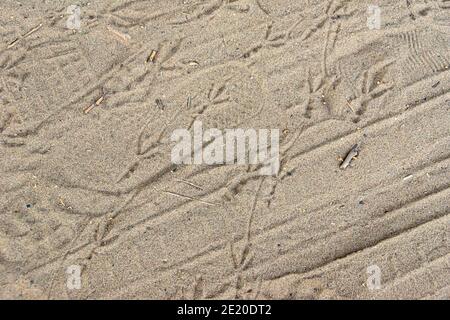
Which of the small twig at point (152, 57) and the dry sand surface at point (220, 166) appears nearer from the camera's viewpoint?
the dry sand surface at point (220, 166)

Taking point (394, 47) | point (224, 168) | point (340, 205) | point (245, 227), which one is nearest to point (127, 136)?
point (224, 168)

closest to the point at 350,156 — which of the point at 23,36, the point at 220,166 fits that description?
the point at 220,166

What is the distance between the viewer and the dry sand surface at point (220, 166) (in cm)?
425

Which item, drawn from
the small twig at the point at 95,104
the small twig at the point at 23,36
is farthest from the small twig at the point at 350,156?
the small twig at the point at 23,36

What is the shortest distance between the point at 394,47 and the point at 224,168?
188 cm

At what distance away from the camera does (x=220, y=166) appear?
4.37m

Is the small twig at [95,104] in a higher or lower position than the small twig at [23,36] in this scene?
lower

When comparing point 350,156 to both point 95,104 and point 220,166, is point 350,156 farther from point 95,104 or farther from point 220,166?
point 95,104

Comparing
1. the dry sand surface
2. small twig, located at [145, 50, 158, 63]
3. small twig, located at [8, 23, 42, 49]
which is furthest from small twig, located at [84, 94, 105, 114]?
small twig, located at [8, 23, 42, 49]

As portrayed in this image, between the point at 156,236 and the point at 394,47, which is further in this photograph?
the point at 394,47

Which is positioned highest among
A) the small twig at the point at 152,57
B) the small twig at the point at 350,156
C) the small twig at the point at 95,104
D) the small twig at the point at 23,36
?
the small twig at the point at 23,36

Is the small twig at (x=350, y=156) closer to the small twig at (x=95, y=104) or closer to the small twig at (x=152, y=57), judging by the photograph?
the small twig at (x=152, y=57)

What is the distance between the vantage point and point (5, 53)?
440 cm
